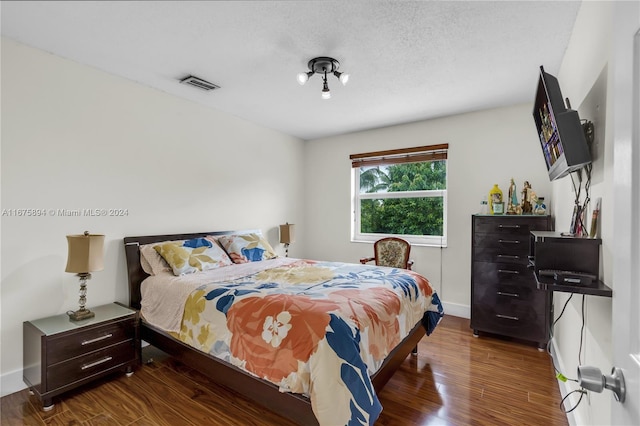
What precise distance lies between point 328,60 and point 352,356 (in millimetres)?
2121

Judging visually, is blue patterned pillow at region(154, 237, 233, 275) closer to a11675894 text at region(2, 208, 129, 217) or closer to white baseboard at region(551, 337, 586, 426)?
a11675894 text at region(2, 208, 129, 217)

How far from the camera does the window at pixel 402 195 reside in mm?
4105

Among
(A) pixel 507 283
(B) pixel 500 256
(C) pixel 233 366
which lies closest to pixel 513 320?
(A) pixel 507 283

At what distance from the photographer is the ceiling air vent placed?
9.30ft

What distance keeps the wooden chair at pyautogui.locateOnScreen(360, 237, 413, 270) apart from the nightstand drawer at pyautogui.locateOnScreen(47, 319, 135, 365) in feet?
8.40

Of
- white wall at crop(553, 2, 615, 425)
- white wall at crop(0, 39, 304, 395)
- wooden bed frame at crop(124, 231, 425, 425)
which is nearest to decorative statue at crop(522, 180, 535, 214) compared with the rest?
white wall at crop(553, 2, 615, 425)

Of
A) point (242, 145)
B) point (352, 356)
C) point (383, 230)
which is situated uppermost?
point (242, 145)

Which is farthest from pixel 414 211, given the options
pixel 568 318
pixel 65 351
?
pixel 65 351

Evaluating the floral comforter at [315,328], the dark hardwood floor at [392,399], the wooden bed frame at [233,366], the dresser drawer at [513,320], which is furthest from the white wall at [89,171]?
the dresser drawer at [513,320]

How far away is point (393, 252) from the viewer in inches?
154

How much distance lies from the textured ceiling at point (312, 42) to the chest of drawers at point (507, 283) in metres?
1.37

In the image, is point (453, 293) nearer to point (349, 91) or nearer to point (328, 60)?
point (349, 91)

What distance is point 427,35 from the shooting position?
7.09 ft

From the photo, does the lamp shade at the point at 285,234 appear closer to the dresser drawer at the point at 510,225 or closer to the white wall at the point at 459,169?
the white wall at the point at 459,169
